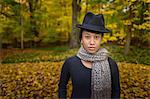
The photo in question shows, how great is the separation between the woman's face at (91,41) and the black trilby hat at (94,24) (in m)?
0.06

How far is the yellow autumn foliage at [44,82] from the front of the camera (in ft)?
30.0

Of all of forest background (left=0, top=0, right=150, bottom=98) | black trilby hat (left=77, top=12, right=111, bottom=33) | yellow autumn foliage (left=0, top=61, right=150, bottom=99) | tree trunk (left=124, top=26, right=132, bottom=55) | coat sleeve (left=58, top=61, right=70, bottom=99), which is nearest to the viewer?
black trilby hat (left=77, top=12, right=111, bottom=33)

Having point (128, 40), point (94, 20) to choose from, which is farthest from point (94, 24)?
point (128, 40)

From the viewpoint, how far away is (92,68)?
3135 millimetres

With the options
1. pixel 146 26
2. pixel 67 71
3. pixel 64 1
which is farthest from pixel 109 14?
pixel 67 71

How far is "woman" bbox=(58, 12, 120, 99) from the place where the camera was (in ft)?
10.2

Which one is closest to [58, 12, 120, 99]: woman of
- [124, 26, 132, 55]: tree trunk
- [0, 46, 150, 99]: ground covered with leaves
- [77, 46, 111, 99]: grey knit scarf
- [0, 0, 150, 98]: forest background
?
[77, 46, 111, 99]: grey knit scarf

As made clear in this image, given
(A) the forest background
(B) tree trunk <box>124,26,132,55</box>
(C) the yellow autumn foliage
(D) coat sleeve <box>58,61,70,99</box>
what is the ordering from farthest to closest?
(B) tree trunk <box>124,26,132,55</box> → (A) the forest background → (C) the yellow autumn foliage → (D) coat sleeve <box>58,61,70,99</box>

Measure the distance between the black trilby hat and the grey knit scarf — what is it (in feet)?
0.74

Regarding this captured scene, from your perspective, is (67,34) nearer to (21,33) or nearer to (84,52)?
(21,33)

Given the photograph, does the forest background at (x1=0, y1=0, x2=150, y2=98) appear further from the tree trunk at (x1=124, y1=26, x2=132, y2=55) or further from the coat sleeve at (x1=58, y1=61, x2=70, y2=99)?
the coat sleeve at (x1=58, y1=61, x2=70, y2=99)

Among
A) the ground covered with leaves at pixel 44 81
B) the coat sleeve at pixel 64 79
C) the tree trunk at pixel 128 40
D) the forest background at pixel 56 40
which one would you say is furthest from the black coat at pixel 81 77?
the tree trunk at pixel 128 40

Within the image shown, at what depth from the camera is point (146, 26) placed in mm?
14984

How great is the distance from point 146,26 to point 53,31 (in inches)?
541
